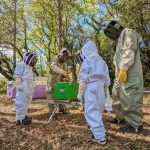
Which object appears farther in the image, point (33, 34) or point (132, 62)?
point (33, 34)

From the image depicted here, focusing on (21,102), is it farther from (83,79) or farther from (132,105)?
(132,105)

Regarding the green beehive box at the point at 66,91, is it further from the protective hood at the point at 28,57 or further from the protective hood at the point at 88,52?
the protective hood at the point at 88,52

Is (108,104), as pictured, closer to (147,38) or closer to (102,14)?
(147,38)

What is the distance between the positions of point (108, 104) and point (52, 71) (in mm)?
3125

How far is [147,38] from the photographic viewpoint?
68.6ft

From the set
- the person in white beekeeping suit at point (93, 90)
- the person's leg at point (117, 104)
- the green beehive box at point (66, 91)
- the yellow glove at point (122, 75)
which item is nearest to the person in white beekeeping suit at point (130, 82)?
the yellow glove at point (122, 75)

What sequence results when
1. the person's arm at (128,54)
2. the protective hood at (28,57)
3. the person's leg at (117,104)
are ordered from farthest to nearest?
the protective hood at (28,57) → the person's leg at (117,104) → the person's arm at (128,54)

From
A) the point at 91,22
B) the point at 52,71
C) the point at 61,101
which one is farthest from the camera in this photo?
the point at 91,22

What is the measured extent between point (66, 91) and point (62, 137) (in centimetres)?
167

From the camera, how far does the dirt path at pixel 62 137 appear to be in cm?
618

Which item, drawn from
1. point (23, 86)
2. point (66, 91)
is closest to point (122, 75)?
point (66, 91)

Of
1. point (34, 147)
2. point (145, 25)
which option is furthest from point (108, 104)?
point (145, 25)

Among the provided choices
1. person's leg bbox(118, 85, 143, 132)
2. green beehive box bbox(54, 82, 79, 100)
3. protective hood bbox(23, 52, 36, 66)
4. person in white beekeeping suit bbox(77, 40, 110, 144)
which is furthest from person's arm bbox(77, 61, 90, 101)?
protective hood bbox(23, 52, 36, 66)

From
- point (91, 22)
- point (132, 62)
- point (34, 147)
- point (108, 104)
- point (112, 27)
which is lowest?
point (34, 147)
